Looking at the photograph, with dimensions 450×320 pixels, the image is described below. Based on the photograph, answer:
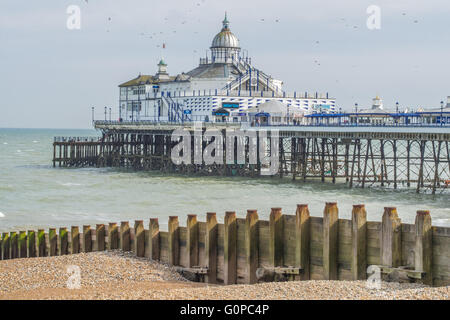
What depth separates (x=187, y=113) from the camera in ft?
247

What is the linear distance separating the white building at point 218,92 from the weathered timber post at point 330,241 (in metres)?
52.8

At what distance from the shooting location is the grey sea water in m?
37.2

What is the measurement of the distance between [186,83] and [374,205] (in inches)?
1604

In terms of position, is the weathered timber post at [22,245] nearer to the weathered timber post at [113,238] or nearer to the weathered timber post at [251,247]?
the weathered timber post at [113,238]

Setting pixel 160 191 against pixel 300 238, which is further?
pixel 160 191

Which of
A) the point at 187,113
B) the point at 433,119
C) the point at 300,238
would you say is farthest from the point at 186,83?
the point at 300,238

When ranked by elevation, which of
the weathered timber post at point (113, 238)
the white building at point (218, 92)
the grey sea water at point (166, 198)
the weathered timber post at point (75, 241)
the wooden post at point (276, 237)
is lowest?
the grey sea water at point (166, 198)

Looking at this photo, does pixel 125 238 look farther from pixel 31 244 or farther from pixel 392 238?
pixel 392 238

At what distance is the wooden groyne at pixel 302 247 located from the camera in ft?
46.6

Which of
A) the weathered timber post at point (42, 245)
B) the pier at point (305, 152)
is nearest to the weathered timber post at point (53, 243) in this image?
the weathered timber post at point (42, 245)

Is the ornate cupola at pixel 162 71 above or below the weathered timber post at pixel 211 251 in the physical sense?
above

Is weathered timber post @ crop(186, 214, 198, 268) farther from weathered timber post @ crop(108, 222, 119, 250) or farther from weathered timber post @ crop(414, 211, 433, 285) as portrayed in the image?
weathered timber post @ crop(414, 211, 433, 285)
